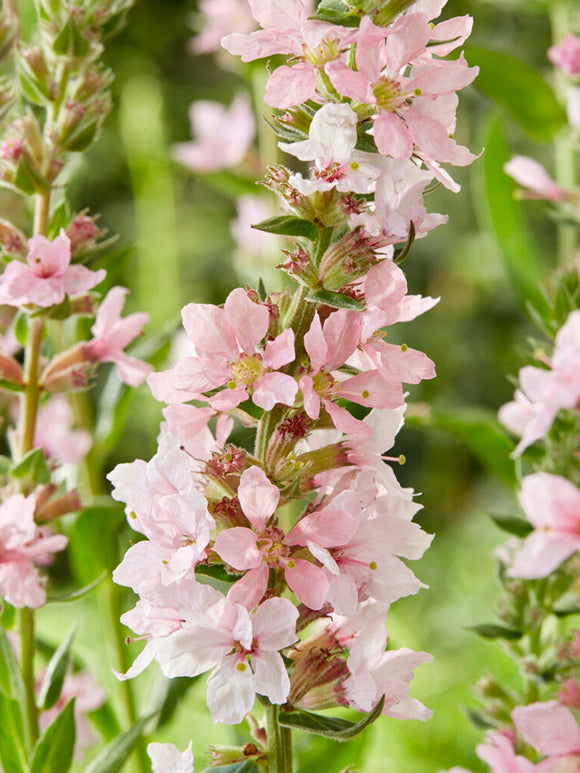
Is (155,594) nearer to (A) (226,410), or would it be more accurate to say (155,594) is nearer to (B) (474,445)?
(A) (226,410)

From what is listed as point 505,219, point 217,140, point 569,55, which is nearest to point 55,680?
point 505,219

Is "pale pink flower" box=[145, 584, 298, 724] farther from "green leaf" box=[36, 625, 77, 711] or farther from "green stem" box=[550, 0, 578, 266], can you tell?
"green stem" box=[550, 0, 578, 266]

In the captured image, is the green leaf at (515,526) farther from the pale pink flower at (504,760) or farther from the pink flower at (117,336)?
the pink flower at (117,336)

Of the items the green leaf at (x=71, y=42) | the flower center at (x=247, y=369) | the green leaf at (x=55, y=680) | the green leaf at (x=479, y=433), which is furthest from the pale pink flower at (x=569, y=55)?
the green leaf at (x=55, y=680)

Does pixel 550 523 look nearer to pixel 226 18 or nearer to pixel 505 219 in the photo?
pixel 505 219

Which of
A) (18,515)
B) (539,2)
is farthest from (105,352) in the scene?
(539,2)

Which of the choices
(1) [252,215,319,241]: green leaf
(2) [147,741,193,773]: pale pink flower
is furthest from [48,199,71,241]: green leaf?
(2) [147,741,193,773]: pale pink flower
